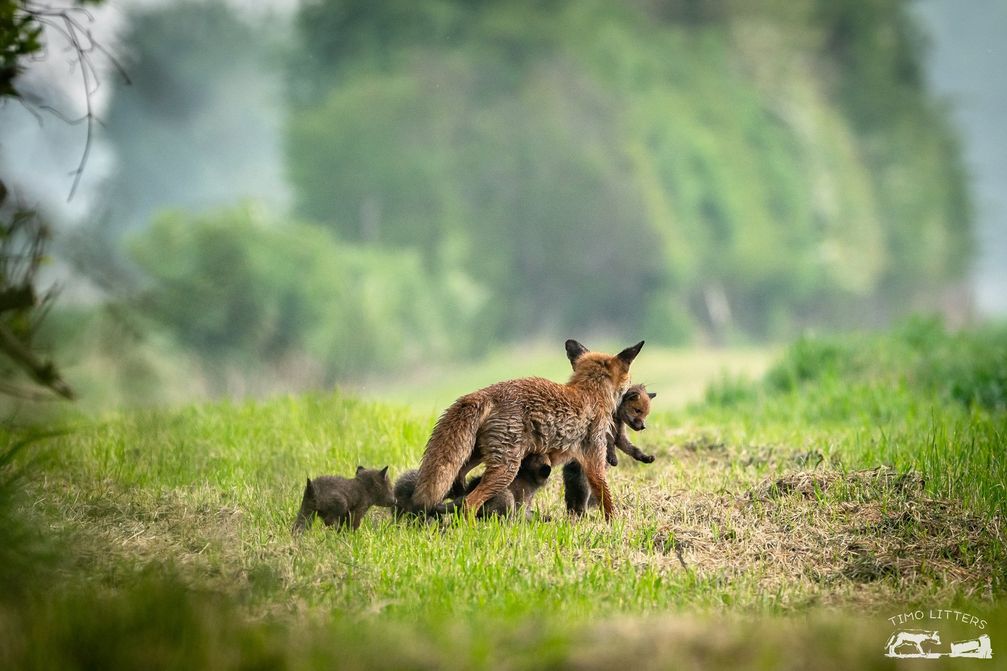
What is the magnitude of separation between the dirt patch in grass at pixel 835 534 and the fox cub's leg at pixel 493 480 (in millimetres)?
1146

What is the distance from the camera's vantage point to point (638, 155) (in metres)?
42.8

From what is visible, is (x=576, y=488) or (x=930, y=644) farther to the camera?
(x=576, y=488)

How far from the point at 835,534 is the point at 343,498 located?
11.6ft

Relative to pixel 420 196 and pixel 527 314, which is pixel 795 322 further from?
pixel 420 196

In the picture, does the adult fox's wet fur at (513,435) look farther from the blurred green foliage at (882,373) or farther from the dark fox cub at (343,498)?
the blurred green foliage at (882,373)

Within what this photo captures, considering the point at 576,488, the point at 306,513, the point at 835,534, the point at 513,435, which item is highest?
the point at 513,435

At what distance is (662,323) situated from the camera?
4012 cm

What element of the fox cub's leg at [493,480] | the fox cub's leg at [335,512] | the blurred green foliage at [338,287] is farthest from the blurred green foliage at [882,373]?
the blurred green foliage at [338,287]

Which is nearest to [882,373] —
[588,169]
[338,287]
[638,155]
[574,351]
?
[574,351]

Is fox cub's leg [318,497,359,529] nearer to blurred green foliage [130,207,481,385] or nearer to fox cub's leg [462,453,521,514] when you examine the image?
fox cub's leg [462,453,521,514]

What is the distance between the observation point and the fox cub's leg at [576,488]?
25.6 ft

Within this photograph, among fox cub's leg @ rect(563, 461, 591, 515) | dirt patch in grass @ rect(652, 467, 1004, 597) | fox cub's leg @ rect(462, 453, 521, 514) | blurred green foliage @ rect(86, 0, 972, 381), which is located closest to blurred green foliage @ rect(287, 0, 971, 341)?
blurred green foliage @ rect(86, 0, 972, 381)

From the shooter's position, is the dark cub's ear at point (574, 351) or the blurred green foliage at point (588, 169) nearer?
the dark cub's ear at point (574, 351)

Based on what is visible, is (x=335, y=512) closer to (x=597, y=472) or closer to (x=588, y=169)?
(x=597, y=472)
